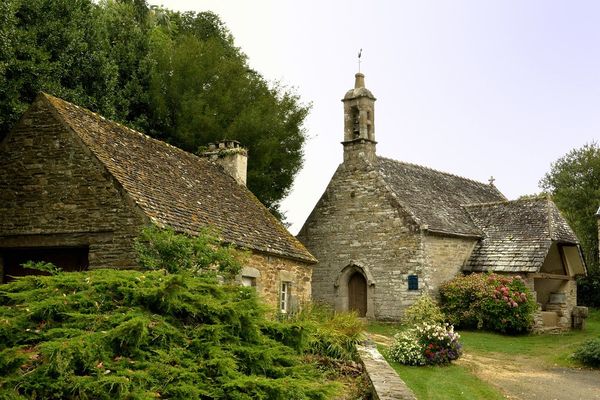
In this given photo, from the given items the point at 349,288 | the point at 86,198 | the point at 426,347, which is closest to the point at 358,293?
the point at 349,288

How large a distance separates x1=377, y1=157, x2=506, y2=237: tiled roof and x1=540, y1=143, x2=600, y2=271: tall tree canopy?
1518cm

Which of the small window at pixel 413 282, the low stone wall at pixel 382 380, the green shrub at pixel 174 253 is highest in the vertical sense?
the small window at pixel 413 282

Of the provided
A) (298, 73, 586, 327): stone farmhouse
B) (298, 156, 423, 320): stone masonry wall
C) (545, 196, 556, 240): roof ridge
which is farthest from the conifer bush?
(545, 196, 556, 240): roof ridge

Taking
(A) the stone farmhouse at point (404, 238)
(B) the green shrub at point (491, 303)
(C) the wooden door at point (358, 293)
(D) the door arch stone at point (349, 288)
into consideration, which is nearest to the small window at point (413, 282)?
(A) the stone farmhouse at point (404, 238)

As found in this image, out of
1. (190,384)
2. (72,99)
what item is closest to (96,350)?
(190,384)

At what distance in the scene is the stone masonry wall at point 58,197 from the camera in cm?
1405

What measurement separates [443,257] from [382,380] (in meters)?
17.3

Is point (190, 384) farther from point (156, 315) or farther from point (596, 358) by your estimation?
point (596, 358)

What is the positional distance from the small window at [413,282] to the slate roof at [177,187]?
7189 millimetres

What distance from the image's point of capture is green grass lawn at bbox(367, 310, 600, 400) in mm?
12227

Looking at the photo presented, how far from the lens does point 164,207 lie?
1491cm

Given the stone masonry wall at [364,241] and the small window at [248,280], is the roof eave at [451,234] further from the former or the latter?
the small window at [248,280]

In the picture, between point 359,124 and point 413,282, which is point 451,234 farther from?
point 359,124

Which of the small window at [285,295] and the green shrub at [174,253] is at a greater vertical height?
the green shrub at [174,253]
